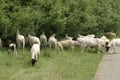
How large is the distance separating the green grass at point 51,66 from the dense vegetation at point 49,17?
1190 mm

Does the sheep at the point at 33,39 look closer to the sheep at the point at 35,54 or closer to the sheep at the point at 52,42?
the sheep at the point at 52,42

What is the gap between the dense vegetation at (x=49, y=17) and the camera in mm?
16438

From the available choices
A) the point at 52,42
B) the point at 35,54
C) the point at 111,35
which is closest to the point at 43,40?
the point at 52,42

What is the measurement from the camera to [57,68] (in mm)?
13672

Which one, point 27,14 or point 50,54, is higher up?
point 27,14

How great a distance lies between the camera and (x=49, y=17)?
17.3 metres

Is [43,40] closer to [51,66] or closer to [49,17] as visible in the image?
[49,17]

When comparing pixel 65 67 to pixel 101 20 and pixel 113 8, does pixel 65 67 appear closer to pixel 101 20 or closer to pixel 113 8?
pixel 101 20

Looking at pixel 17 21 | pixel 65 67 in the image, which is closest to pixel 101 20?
pixel 17 21

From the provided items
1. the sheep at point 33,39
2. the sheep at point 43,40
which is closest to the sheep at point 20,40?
the sheep at point 33,39

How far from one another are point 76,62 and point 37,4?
13.3 ft

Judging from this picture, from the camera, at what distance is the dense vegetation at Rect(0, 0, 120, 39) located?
16.4 m

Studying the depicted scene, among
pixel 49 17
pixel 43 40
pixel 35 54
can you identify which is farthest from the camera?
pixel 49 17

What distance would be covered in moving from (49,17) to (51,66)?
12.4 feet
